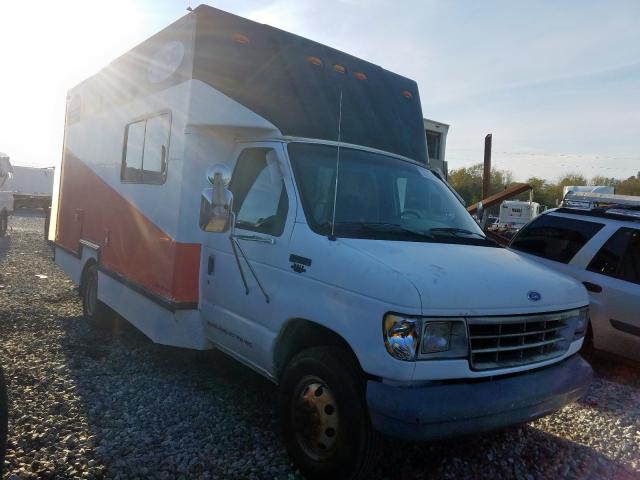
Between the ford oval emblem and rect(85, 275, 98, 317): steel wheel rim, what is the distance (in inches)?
202

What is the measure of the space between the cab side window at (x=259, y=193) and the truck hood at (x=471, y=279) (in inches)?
28.3

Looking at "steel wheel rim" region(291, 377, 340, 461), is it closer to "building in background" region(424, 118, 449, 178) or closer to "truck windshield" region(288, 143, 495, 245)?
"truck windshield" region(288, 143, 495, 245)

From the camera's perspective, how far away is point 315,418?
10.3 feet

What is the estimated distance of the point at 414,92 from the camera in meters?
5.45

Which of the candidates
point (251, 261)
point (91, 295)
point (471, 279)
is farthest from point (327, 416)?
point (91, 295)

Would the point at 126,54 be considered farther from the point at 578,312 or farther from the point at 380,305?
the point at 578,312

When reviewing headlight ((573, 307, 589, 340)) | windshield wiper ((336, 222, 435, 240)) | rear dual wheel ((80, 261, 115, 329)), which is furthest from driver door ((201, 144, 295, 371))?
rear dual wheel ((80, 261, 115, 329))

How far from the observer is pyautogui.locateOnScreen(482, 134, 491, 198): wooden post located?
1097 centimetres

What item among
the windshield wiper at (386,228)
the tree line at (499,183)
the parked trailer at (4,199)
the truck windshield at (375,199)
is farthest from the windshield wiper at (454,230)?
the tree line at (499,183)

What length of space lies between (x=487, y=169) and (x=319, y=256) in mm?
8918

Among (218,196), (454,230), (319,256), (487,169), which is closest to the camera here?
(319,256)

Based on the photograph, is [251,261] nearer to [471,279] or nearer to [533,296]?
[471,279]

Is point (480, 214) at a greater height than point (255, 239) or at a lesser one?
greater

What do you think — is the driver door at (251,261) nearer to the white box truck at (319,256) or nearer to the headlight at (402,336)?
the white box truck at (319,256)
